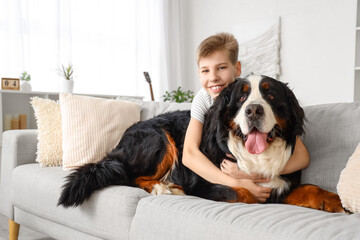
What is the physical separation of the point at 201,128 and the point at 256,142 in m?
0.35

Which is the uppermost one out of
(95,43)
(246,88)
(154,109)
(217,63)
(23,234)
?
(95,43)

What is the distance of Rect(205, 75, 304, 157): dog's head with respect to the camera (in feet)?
4.63

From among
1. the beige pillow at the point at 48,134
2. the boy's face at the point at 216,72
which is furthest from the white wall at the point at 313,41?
the beige pillow at the point at 48,134

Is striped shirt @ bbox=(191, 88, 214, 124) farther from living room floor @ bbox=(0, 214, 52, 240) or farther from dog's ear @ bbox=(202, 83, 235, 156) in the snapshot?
living room floor @ bbox=(0, 214, 52, 240)

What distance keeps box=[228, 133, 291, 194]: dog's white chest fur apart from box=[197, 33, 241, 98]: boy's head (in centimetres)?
39

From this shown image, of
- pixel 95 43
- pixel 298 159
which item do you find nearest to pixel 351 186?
pixel 298 159

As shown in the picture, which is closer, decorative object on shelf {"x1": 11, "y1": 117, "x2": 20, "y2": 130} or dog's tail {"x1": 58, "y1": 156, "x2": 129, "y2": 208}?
dog's tail {"x1": 58, "y1": 156, "x2": 129, "y2": 208}

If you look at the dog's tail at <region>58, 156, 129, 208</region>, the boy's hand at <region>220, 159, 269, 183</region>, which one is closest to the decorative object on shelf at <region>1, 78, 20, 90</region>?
the dog's tail at <region>58, 156, 129, 208</region>

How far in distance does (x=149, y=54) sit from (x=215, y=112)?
425 centimetres

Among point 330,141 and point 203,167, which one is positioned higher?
point 330,141

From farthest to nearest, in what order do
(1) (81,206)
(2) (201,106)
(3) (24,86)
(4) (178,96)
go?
(4) (178,96) < (3) (24,86) < (2) (201,106) < (1) (81,206)

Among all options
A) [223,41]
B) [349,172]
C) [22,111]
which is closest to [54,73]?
[22,111]

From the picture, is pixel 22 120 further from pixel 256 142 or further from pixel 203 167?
pixel 256 142

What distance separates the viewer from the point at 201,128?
1.74 meters
